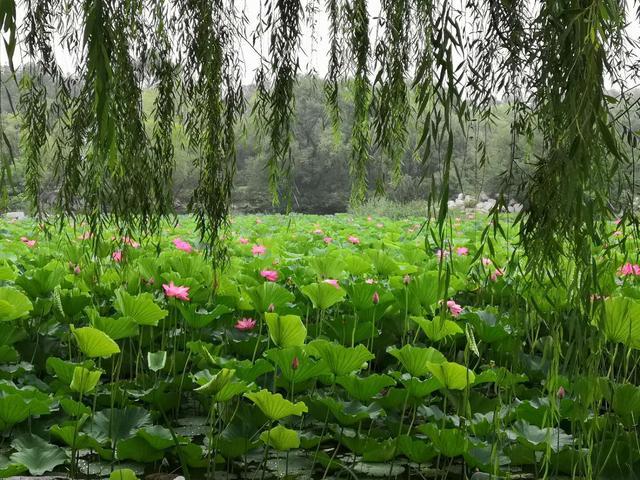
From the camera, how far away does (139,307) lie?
5.37 ft

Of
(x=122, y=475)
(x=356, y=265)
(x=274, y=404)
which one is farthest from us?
(x=356, y=265)

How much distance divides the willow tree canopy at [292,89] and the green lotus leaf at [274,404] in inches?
17.1

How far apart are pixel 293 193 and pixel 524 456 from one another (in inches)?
28.7

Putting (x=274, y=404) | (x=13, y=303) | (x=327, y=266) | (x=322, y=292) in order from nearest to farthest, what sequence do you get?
1. (x=274, y=404)
2. (x=13, y=303)
3. (x=322, y=292)
4. (x=327, y=266)

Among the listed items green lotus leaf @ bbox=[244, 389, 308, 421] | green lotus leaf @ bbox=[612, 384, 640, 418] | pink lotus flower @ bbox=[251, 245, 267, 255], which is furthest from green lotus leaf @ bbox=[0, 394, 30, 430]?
pink lotus flower @ bbox=[251, 245, 267, 255]

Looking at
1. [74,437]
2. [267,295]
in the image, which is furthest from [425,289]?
[74,437]

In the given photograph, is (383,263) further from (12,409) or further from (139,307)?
(12,409)

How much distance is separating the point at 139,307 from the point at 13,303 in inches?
14.7

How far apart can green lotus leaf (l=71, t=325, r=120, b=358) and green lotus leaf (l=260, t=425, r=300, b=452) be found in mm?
334

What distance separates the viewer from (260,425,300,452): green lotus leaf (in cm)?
128

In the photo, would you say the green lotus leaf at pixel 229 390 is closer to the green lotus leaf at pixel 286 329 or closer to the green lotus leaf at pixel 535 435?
the green lotus leaf at pixel 286 329

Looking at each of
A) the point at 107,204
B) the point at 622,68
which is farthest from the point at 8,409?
the point at 622,68

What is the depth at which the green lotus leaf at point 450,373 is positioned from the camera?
1.37m

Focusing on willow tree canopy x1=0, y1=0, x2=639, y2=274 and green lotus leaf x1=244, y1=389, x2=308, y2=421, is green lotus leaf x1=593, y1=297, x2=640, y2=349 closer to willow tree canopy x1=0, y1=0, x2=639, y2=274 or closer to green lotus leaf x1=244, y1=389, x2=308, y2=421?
willow tree canopy x1=0, y1=0, x2=639, y2=274
